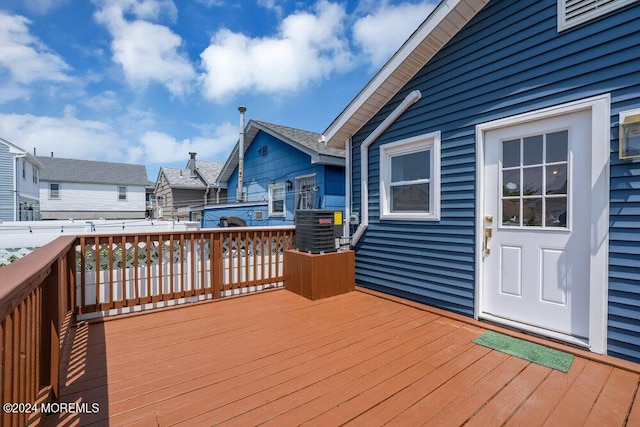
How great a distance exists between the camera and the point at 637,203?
2.12m

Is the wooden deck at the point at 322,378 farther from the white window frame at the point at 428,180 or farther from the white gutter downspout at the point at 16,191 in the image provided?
the white gutter downspout at the point at 16,191

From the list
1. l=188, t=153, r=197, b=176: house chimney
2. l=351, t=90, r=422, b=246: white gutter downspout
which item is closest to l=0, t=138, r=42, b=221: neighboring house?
l=188, t=153, r=197, b=176: house chimney

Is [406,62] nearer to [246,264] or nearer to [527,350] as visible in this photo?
[527,350]

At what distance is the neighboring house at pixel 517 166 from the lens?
7.29ft

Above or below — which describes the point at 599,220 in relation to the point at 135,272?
above

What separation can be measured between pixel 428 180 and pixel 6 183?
61.1ft

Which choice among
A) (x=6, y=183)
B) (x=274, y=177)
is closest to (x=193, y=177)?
(x=6, y=183)

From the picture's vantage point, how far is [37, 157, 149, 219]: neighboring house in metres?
20.4

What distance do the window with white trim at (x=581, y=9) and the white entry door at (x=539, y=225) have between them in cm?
75

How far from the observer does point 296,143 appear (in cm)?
681

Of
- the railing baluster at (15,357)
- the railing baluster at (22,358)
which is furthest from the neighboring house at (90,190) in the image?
the railing baluster at (15,357)

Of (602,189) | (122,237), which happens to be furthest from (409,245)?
(122,237)

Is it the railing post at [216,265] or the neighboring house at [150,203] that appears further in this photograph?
the neighboring house at [150,203]

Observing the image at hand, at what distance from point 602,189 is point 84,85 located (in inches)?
546
